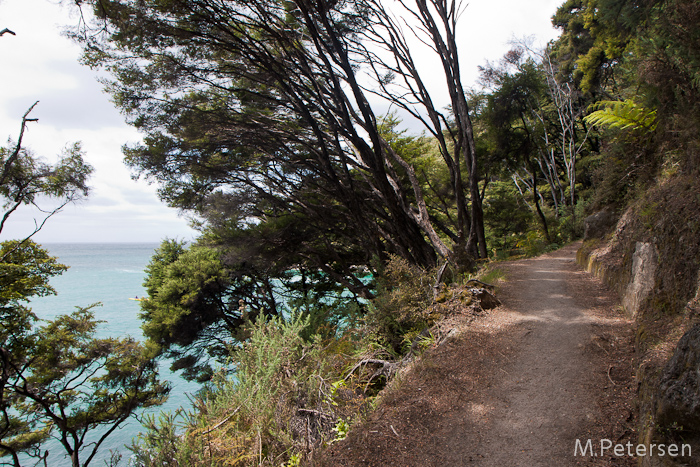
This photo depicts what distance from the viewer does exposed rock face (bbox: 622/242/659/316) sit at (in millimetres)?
3717

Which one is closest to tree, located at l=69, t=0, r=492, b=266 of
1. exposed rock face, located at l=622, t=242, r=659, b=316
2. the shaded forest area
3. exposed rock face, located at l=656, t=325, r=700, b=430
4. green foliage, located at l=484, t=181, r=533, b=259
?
the shaded forest area

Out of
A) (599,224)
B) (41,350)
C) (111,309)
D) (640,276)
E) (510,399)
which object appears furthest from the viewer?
(111,309)

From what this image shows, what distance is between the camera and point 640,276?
12.8 ft

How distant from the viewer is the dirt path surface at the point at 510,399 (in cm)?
242

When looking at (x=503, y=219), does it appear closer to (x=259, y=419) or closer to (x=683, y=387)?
(x=259, y=419)

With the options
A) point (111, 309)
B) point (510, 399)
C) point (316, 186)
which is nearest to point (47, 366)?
point (316, 186)

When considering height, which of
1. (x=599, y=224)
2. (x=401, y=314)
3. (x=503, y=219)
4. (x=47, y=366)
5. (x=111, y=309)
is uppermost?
(x=503, y=219)

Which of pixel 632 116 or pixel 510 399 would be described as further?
pixel 632 116

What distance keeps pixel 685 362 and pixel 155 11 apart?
29.8 ft

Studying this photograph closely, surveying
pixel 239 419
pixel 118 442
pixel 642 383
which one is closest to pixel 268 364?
pixel 239 419

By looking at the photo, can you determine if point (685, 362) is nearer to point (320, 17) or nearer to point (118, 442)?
point (320, 17)

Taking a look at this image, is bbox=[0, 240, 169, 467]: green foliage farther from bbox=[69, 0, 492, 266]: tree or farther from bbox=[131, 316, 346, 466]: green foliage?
bbox=[131, 316, 346, 466]: green foliage

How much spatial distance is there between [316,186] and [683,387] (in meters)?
9.47

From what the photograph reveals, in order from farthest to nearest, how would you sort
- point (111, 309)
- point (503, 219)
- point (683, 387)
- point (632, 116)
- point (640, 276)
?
point (111, 309) < point (503, 219) < point (632, 116) < point (640, 276) < point (683, 387)
